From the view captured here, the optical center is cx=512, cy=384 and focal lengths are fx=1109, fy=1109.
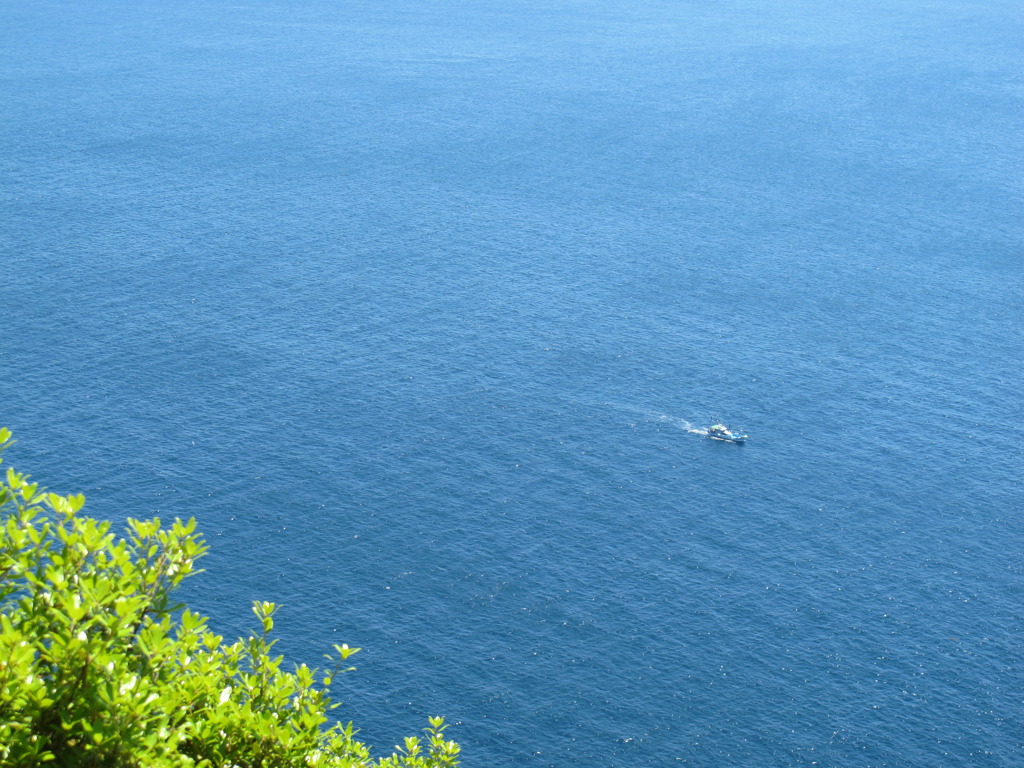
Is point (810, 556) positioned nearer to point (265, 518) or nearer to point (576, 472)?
point (576, 472)

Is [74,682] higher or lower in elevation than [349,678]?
higher

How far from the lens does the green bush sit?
27.6 metres

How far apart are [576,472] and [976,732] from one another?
2977 inches

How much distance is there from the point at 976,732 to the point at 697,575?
44.2 meters

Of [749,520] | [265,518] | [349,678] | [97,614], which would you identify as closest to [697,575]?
[749,520]

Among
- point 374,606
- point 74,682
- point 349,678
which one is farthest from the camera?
point 374,606

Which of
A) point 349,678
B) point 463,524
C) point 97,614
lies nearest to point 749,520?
point 463,524

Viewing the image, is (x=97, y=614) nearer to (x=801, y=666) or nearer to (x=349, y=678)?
(x=349, y=678)

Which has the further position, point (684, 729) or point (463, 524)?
point (463, 524)

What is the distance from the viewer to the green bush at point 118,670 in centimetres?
2764

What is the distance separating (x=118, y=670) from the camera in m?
28.6

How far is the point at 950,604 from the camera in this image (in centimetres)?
16650

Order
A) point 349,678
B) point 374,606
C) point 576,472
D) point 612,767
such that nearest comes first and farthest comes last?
point 612,767 → point 349,678 → point 374,606 → point 576,472

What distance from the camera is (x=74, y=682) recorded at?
28078 mm
